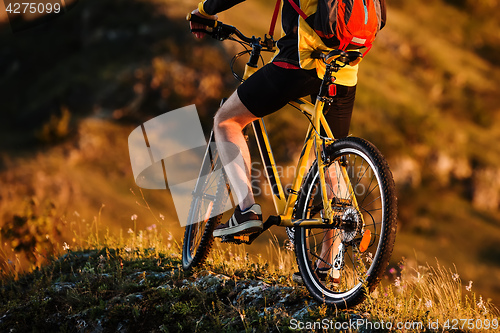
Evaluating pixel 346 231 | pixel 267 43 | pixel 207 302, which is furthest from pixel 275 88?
pixel 207 302

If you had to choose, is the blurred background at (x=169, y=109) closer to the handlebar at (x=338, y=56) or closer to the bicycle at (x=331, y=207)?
the bicycle at (x=331, y=207)

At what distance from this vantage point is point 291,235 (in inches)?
165

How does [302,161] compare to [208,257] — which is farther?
[208,257]

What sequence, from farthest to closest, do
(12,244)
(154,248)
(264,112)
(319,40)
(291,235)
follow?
(12,244) < (154,248) < (291,235) < (264,112) < (319,40)

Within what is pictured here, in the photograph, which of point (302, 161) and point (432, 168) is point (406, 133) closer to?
point (432, 168)

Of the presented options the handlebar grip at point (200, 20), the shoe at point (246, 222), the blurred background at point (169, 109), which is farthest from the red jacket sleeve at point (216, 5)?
the blurred background at point (169, 109)

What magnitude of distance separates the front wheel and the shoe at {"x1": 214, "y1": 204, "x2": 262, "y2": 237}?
30 centimetres

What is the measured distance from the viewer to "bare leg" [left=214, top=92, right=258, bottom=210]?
150 inches

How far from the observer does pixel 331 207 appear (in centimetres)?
348

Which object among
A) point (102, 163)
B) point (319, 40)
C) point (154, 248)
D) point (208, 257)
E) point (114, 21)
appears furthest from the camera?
point (114, 21)

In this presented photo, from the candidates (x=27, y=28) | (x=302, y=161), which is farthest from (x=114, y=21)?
(x=302, y=161)

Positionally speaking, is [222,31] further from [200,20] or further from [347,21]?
[347,21]

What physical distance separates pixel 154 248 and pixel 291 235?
184cm

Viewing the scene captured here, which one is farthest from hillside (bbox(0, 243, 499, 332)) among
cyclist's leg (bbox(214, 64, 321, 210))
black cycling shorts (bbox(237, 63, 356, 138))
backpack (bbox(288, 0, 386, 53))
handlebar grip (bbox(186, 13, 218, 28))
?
handlebar grip (bbox(186, 13, 218, 28))
